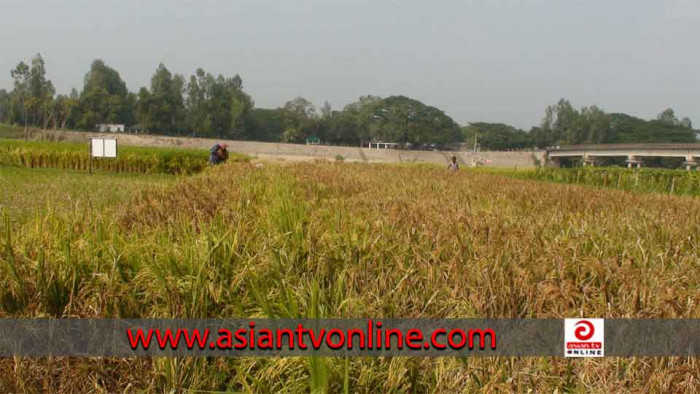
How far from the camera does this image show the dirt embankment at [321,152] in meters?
80.0

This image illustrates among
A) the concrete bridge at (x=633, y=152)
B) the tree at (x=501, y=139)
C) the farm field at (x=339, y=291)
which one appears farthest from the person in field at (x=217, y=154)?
the tree at (x=501, y=139)

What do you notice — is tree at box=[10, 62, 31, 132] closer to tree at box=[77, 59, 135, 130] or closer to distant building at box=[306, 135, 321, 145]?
tree at box=[77, 59, 135, 130]

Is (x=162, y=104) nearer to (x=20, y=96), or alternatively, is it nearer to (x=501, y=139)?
(x=20, y=96)

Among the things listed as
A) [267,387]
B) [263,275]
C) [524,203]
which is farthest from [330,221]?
[524,203]

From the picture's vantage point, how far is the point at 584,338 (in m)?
2.00

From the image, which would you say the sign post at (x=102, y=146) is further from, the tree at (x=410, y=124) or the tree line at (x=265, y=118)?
the tree at (x=410, y=124)

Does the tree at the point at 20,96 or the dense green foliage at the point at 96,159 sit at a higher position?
the tree at the point at 20,96

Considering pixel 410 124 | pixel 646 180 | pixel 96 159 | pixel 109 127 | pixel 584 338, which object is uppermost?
pixel 410 124

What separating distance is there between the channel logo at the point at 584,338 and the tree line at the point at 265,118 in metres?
79.9

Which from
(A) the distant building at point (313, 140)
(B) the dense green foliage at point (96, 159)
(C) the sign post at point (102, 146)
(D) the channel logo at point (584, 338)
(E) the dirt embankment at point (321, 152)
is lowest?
(D) the channel logo at point (584, 338)

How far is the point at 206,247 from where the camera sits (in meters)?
2.66

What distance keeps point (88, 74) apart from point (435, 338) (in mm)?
144039

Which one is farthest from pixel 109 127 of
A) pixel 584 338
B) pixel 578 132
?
pixel 578 132

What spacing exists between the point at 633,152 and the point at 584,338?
81.4 meters
